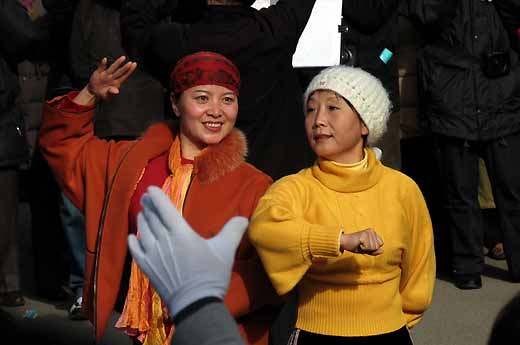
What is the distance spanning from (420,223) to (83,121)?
46.9 inches

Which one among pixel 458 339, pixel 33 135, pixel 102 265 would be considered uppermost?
pixel 102 265

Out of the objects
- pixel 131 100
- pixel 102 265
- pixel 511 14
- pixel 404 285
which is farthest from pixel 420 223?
pixel 511 14

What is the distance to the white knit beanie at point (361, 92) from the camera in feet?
13.7

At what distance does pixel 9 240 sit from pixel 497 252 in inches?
122

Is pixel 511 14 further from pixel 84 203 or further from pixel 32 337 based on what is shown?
pixel 32 337

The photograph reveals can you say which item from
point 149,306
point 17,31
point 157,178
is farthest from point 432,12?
point 149,306

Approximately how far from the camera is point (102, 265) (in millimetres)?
4051

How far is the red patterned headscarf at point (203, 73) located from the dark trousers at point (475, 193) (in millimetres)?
3188

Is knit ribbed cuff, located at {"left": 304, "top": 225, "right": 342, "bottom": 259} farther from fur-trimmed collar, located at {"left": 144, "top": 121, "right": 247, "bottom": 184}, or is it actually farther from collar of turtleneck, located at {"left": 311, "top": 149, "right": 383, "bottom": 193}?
fur-trimmed collar, located at {"left": 144, "top": 121, "right": 247, "bottom": 184}

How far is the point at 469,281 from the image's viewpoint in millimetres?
7215

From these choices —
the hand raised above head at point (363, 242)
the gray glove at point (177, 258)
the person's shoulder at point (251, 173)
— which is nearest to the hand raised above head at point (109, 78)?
the person's shoulder at point (251, 173)

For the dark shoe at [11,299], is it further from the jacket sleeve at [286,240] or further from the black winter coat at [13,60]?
the jacket sleeve at [286,240]

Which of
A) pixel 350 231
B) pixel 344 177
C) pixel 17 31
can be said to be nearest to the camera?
pixel 350 231

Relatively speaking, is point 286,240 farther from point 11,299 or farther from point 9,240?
point 11,299
